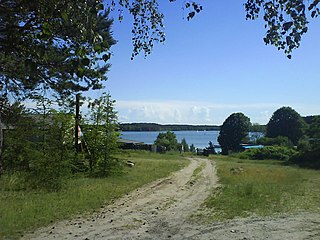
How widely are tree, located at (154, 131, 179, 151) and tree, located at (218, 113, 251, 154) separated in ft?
42.4

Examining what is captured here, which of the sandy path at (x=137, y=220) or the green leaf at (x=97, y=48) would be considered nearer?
the green leaf at (x=97, y=48)

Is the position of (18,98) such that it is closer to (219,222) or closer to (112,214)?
(112,214)

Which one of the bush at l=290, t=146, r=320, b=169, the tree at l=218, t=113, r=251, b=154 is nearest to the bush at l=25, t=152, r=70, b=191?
the bush at l=290, t=146, r=320, b=169

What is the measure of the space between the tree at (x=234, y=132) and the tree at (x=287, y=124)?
25.9 ft

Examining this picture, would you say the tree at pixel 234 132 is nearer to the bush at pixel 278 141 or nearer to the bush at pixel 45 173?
the bush at pixel 278 141

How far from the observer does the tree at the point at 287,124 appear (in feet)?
317

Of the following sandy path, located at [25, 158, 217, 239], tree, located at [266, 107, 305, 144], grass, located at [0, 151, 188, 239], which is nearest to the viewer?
sandy path, located at [25, 158, 217, 239]

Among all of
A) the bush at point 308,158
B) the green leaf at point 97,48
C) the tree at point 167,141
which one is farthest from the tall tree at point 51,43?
the tree at point 167,141

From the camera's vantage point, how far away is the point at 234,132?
9775cm

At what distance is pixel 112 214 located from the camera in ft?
37.9

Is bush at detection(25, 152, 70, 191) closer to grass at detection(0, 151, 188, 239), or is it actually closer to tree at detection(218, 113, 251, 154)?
grass at detection(0, 151, 188, 239)

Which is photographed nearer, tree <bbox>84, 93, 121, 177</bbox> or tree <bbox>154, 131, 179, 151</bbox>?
tree <bbox>84, 93, 121, 177</bbox>

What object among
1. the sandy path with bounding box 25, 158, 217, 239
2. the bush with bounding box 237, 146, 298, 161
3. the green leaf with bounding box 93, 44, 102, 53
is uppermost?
the green leaf with bounding box 93, 44, 102, 53

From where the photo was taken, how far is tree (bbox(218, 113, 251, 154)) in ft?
319
